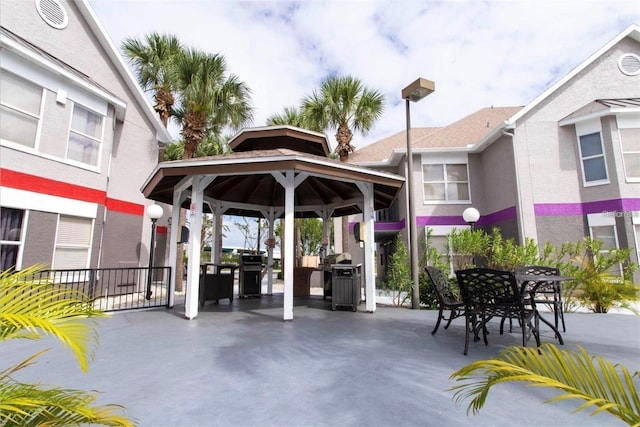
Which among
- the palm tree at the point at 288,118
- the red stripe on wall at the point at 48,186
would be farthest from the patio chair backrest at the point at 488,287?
the palm tree at the point at 288,118

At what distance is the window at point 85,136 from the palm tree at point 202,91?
2.69 meters

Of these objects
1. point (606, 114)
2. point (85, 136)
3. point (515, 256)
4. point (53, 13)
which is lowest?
point (515, 256)

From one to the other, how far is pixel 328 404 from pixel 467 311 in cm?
247

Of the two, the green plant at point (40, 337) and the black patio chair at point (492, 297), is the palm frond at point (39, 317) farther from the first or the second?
the black patio chair at point (492, 297)

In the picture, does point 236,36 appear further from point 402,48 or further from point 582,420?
point 582,420

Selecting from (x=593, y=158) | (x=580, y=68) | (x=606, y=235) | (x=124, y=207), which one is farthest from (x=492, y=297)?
(x=580, y=68)

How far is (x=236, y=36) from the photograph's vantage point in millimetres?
9070

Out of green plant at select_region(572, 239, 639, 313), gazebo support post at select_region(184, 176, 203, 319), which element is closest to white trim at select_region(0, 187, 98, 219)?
gazebo support post at select_region(184, 176, 203, 319)

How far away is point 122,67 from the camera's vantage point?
1073cm

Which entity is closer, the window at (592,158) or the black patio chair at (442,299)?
the black patio chair at (442,299)

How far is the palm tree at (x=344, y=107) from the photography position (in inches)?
495

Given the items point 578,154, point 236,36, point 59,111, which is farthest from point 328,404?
point 578,154

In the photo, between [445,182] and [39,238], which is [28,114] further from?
[445,182]

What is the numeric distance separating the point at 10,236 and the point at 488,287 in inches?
407
